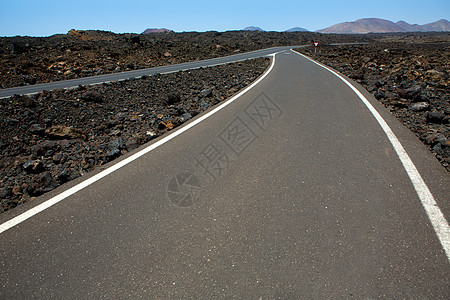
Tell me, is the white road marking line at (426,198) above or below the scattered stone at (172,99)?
below

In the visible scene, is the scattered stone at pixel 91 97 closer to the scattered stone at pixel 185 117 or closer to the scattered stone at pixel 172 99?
the scattered stone at pixel 172 99

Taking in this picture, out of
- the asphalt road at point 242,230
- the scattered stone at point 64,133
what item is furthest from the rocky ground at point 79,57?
the asphalt road at point 242,230

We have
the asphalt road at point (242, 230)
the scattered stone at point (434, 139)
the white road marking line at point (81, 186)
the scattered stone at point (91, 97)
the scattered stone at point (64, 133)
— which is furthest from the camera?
the scattered stone at point (91, 97)

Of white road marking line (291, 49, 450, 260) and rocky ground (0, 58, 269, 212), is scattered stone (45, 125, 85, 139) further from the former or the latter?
white road marking line (291, 49, 450, 260)

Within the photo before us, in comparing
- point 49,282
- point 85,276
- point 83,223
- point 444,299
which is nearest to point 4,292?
point 49,282

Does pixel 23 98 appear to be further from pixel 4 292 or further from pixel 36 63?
pixel 36 63

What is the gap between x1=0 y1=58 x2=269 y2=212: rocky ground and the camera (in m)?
4.46

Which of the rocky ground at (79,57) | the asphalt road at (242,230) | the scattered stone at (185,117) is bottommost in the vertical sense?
the asphalt road at (242,230)

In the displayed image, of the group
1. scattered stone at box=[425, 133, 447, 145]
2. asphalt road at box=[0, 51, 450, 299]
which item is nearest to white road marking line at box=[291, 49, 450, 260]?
asphalt road at box=[0, 51, 450, 299]

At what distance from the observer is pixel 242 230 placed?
273cm

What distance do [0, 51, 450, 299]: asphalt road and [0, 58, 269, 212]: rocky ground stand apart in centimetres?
83

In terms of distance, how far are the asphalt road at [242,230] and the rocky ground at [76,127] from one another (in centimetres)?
83

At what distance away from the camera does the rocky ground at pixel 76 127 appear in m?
4.46

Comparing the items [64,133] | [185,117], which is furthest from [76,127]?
[185,117]
